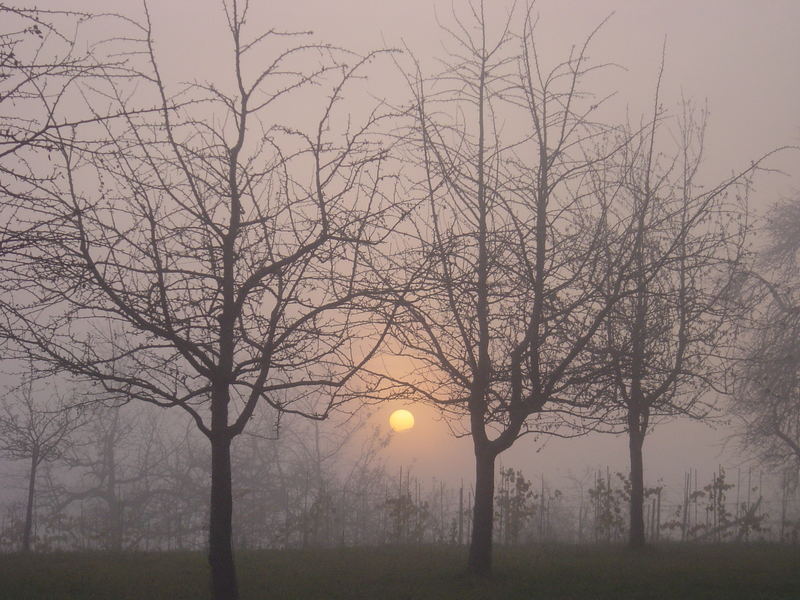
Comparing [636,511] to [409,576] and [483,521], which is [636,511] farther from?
[409,576]

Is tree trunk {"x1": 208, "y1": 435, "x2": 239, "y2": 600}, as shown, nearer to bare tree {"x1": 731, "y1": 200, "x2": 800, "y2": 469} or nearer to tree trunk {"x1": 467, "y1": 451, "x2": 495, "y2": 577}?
tree trunk {"x1": 467, "y1": 451, "x2": 495, "y2": 577}

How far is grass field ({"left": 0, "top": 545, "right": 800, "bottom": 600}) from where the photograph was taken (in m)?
9.65

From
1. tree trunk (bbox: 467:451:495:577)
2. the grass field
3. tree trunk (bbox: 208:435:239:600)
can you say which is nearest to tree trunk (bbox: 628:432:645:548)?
the grass field

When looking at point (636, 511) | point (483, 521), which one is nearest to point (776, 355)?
point (636, 511)

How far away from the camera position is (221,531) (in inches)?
328

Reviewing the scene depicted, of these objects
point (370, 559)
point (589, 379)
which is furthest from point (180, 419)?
point (589, 379)

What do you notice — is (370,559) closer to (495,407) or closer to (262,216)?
(495,407)

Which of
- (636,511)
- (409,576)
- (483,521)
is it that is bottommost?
(409,576)

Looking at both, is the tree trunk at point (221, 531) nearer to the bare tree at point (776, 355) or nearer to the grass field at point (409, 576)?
the grass field at point (409, 576)

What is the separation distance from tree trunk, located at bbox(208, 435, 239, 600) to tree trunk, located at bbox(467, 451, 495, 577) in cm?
348

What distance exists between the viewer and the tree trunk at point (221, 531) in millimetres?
8281

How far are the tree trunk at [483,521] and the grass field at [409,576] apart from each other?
0.79 feet

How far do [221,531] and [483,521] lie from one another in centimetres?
391

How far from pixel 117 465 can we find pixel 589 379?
28283 mm
